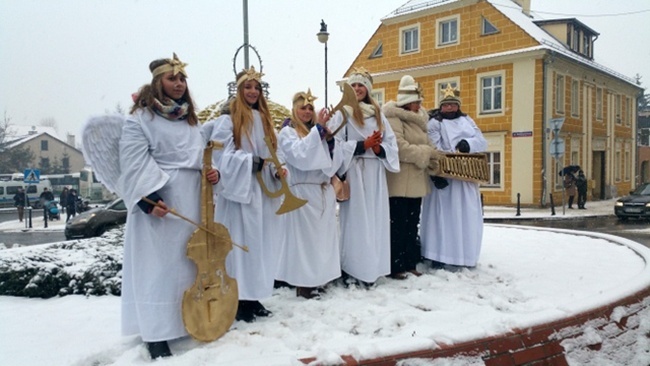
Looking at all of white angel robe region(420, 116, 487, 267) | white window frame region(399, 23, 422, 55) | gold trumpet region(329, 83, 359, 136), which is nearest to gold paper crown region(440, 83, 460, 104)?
white angel robe region(420, 116, 487, 267)

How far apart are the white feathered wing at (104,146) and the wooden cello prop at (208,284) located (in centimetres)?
59

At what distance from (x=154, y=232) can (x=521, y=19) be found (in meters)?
25.6

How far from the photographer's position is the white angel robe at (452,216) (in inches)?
230

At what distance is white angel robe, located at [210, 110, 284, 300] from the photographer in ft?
13.2

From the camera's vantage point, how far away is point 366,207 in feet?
16.7

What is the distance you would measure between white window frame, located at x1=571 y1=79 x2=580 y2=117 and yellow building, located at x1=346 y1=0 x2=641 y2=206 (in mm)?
49

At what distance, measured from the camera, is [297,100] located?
4844 mm

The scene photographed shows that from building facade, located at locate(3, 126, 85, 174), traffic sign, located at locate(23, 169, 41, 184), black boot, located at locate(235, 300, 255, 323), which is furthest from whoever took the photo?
building facade, located at locate(3, 126, 85, 174)

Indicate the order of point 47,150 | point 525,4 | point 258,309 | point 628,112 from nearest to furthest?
point 258,309 < point 525,4 < point 628,112 < point 47,150

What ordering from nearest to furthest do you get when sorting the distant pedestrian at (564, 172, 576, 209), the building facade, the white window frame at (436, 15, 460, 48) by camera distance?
1. the distant pedestrian at (564, 172, 576, 209)
2. the white window frame at (436, 15, 460, 48)
3. the building facade

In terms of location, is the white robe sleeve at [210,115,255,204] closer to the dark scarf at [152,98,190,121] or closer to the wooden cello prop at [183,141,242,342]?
the wooden cello prop at [183,141,242,342]

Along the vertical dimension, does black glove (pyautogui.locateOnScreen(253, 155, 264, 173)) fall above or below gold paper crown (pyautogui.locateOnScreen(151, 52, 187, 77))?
below

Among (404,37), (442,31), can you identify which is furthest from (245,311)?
(404,37)

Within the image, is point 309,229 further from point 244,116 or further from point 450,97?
point 450,97
